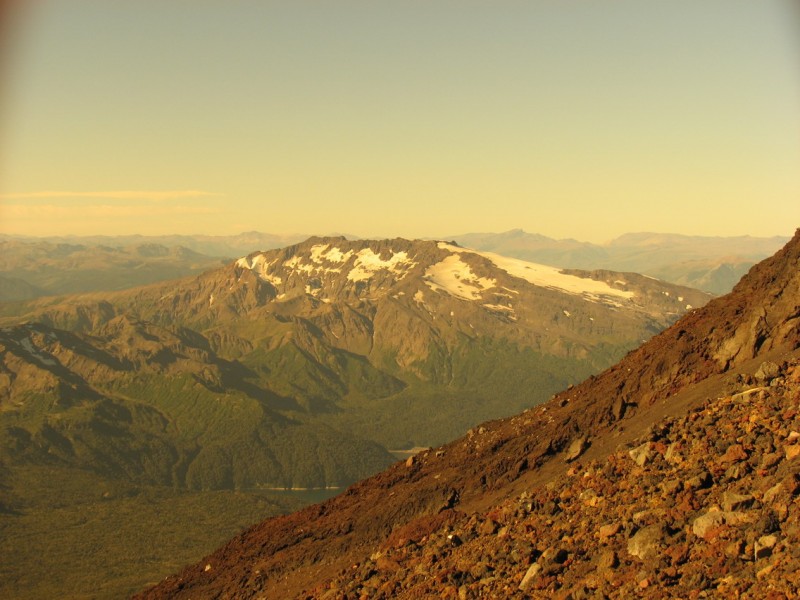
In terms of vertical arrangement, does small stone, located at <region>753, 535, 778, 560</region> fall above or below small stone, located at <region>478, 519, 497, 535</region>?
above

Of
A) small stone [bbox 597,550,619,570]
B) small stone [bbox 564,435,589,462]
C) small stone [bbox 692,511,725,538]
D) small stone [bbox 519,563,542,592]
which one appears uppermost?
small stone [bbox 692,511,725,538]

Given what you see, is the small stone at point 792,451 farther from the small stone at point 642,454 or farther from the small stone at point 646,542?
the small stone at point 642,454

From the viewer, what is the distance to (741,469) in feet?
110

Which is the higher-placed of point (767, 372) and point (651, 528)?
point (767, 372)

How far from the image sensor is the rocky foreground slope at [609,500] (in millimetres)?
29672

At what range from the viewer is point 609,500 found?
37812 mm

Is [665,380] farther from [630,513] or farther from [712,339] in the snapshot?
[630,513]

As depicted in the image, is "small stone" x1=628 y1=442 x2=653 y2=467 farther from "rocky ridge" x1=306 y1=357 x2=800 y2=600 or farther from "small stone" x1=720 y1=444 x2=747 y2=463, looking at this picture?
"small stone" x1=720 y1=444 x2=747 y2=463

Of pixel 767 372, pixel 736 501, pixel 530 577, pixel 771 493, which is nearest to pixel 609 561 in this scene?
pixel 530 577

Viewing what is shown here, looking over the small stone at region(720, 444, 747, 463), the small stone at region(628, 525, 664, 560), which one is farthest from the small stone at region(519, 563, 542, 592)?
the small stone at region(720, 444, 747, 463)

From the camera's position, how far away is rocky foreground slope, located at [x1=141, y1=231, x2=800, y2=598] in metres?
29.7

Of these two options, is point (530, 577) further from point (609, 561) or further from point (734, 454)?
point (734, 454)

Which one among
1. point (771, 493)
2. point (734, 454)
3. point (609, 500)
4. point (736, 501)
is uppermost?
point (734, 454)

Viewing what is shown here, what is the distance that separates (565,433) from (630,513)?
20483mm
